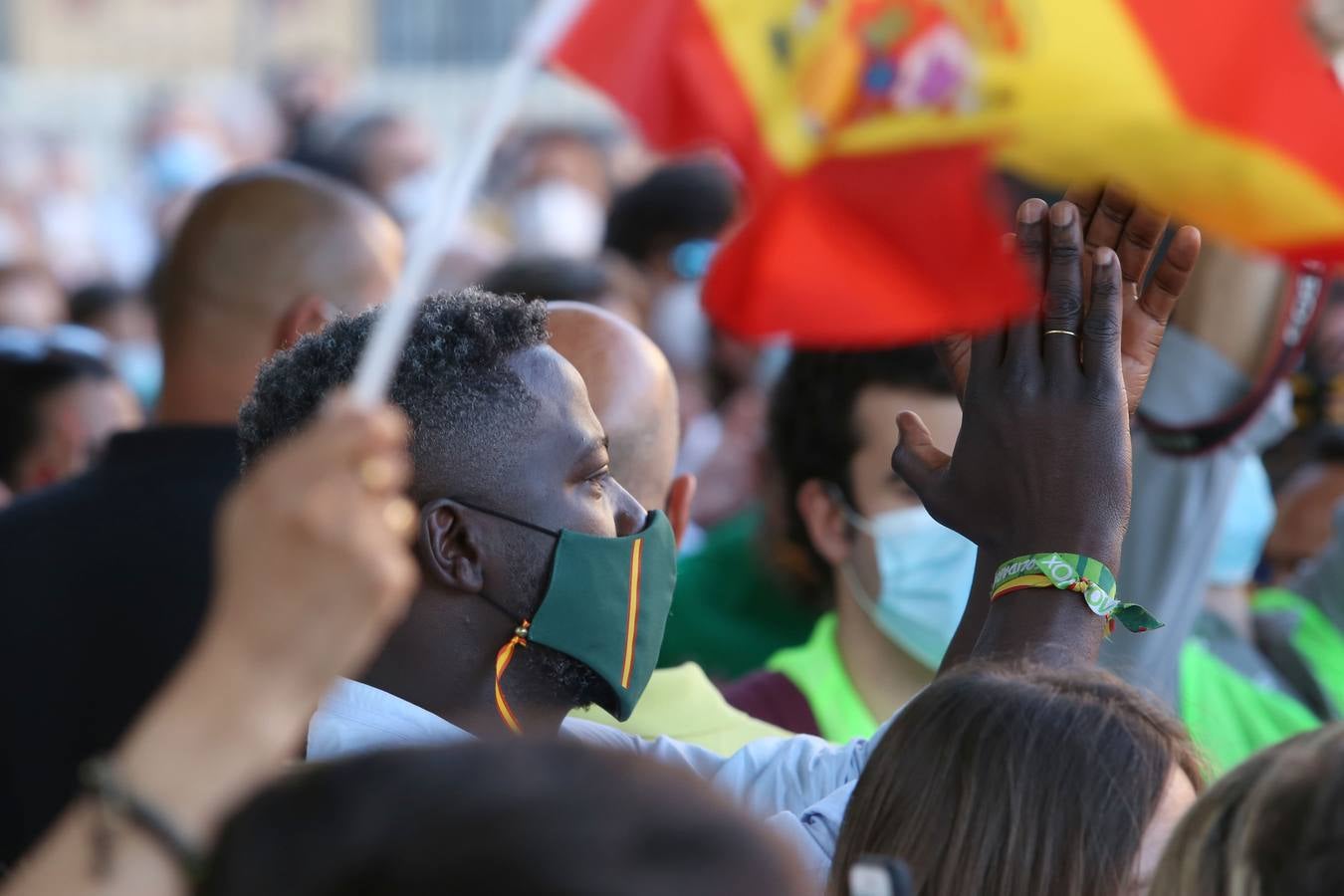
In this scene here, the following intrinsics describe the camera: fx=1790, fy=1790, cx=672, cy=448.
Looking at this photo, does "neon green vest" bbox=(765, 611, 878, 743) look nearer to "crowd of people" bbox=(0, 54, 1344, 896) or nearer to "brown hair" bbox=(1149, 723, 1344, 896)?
"crowd of people" bbox=(0, 54, 1344, 896)

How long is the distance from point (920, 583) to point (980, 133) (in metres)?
1.63

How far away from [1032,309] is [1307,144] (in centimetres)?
37

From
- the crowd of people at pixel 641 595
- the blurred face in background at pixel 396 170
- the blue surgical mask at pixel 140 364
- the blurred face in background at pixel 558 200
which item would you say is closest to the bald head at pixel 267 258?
the crowd of people at pixel 641 595

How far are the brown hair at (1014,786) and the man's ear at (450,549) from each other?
0.60 meters

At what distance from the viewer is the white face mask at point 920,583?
3.58 metres

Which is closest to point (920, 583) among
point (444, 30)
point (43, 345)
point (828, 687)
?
point (828, 687)

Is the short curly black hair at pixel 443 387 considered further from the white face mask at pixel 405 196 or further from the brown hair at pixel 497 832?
the white face mask at pixel 405 196

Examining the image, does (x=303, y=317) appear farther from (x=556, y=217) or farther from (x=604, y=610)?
(x=556, y=217)

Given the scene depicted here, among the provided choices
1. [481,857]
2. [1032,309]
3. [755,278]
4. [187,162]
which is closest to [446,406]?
[755,278]

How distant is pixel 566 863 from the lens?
1099 millimetres

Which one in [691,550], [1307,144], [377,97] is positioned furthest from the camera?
[377,97]

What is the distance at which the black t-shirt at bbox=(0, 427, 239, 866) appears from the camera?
122 inches

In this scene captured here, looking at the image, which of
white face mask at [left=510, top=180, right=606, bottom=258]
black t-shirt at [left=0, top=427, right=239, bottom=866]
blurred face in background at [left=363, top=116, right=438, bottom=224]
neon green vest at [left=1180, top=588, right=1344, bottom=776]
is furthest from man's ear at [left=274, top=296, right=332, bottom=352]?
white face mask at [left=510, top=180, right=606, bottom=258]

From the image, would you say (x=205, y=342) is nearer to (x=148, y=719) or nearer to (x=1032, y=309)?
(x=1032, y=309)
